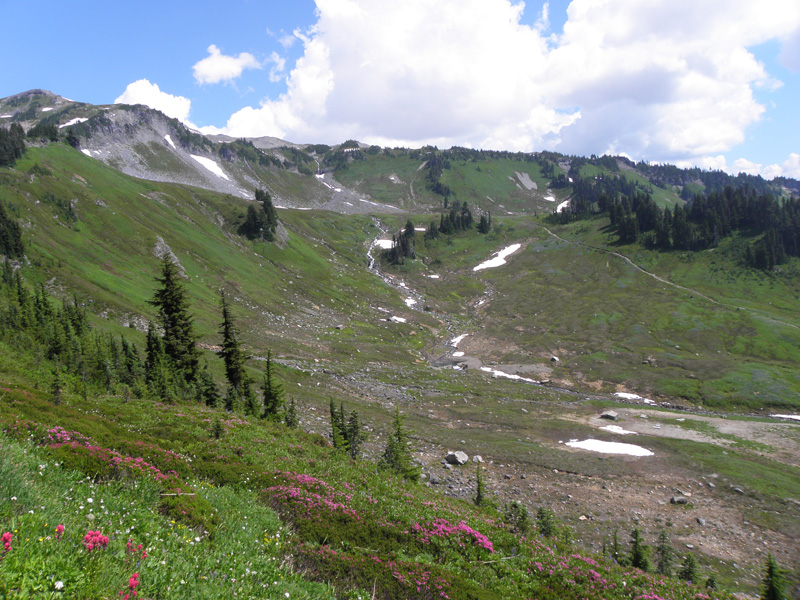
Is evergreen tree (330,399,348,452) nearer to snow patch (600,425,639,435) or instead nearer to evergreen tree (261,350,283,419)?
evergreen tree (261,350,283,419)

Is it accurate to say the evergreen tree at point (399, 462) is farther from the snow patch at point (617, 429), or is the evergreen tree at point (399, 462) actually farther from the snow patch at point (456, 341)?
the snow patch at point (456, 341)

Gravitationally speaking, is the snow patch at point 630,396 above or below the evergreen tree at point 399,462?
below

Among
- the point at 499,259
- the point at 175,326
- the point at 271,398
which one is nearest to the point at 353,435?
the point at 271,398

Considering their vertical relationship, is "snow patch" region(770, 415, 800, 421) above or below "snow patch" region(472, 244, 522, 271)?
below

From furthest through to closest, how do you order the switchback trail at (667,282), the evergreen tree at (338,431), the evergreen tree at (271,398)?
the switchback trail at (667,282), the evergreen tree at (271,398), the evergreen tree at (338,431)

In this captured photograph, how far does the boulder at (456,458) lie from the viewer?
3712cm

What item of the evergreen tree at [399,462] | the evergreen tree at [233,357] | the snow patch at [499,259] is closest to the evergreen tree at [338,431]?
the evergreen tree at [399,462]

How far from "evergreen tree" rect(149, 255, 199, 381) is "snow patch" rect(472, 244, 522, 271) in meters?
133

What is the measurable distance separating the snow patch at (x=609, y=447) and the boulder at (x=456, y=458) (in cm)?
1445

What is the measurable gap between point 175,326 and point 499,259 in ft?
471

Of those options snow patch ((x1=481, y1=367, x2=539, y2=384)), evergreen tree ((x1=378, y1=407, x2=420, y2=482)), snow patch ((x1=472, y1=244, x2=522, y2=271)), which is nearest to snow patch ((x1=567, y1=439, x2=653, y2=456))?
evergreen tree ((x1=378, y1=407, x2=420, y2=482))

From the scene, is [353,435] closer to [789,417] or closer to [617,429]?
[617,429]

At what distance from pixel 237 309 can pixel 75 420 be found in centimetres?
7069

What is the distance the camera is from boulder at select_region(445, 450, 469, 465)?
37125 mm
